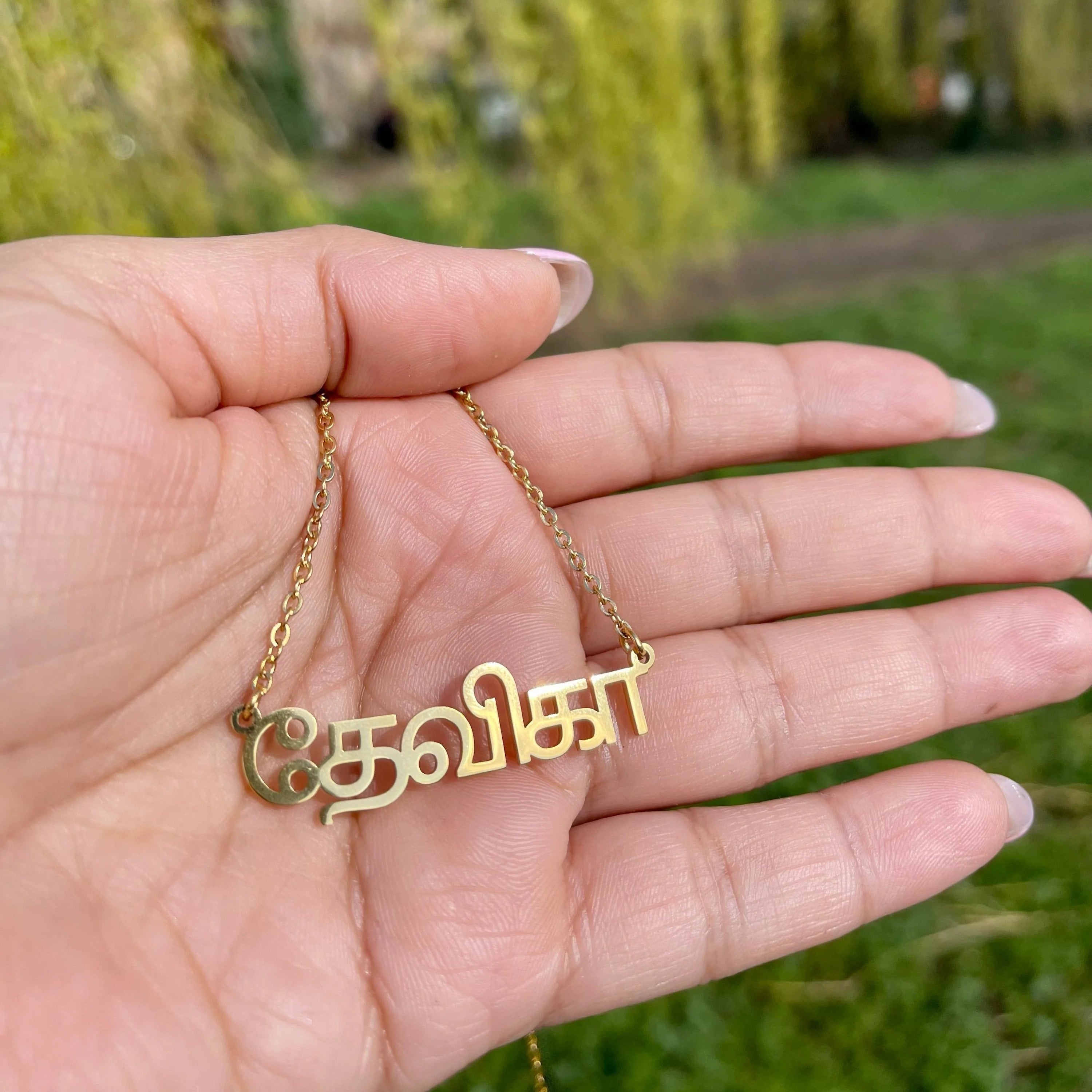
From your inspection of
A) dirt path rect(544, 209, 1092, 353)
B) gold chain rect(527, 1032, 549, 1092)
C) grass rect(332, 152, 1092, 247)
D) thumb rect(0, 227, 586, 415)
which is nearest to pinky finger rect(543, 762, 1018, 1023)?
gold chain rect(527, 1032, 549, 1092)

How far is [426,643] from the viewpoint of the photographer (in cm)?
151

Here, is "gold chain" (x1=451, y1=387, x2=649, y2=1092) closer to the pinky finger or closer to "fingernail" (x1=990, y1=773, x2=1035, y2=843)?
the pinky finger

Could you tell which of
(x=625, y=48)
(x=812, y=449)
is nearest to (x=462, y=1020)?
(x=812, y=449)

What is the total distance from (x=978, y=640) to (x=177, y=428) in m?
1.47

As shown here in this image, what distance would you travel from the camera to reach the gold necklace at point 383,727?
137 cm

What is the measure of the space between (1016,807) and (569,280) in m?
1.29

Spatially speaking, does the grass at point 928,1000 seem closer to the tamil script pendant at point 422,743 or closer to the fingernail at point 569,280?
the tamil script pendant at point 422,743

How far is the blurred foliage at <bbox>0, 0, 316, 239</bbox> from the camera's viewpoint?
5.40 feet

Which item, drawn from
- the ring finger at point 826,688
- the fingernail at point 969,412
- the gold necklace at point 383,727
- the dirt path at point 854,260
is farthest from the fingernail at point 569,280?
the dirt path at point 854,260

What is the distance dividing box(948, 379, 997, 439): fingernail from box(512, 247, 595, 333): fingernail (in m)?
0.80

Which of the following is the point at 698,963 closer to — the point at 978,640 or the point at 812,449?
the point at 978,640

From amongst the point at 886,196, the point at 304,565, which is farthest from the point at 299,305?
the point at 886,196

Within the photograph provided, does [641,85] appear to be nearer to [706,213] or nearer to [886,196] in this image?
[706,213]

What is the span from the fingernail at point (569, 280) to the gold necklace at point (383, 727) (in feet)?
1.59
